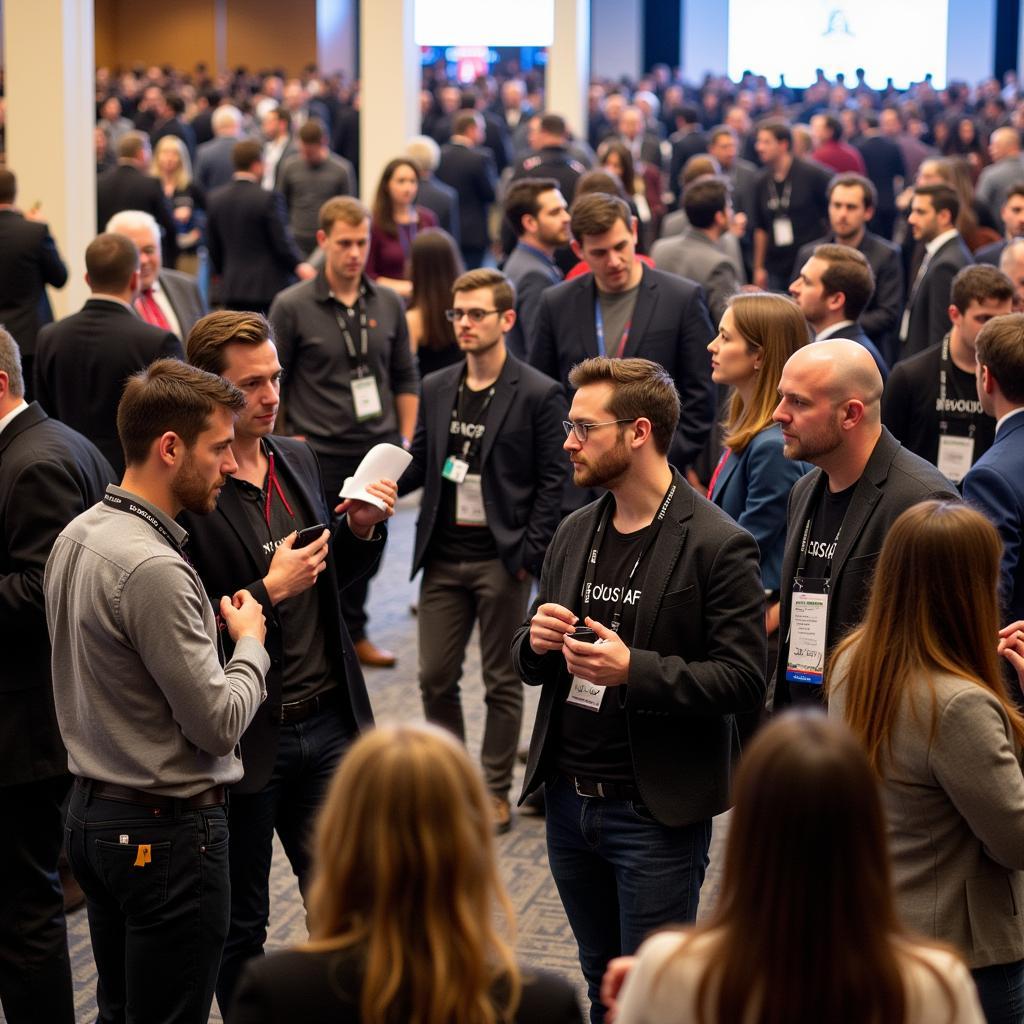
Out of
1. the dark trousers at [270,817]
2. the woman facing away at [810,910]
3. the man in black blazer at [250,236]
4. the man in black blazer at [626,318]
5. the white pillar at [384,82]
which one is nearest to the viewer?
the woman facing away at [810,910]

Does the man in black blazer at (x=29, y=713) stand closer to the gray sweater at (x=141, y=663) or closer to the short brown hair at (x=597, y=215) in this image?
the gray sweater at (x=141, y=663)

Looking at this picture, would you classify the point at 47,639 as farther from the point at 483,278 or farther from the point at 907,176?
the point at 907,176

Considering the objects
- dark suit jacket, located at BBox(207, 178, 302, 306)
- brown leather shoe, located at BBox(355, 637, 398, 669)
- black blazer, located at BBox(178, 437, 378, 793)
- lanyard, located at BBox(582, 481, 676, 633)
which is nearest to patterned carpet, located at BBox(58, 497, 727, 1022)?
brown leather shoe, located at BBox(355, 637, 398, 669)

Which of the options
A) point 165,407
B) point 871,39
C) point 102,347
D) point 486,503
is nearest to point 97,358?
point 102,347

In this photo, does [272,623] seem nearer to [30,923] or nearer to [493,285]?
[30,923]

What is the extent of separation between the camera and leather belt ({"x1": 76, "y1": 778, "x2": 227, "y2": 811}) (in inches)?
98.3

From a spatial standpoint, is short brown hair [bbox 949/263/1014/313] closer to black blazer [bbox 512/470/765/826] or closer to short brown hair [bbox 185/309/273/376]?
black blazer [bbox 512/470/765/826]

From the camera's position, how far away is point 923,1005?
Answer: 148 centimetres

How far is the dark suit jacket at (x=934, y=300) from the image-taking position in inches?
240

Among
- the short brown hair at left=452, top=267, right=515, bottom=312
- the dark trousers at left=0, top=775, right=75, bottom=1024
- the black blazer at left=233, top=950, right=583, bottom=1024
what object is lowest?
the dark trousers at left=0, top=775, right=75, bottom=1024

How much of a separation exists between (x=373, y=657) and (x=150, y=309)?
1671 millimetres

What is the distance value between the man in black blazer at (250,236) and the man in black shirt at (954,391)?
4.74 meters

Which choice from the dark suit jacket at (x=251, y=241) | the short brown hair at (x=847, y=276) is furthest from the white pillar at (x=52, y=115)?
the short brown hair at (x=847, y=276)

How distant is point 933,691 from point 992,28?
26533 mm
